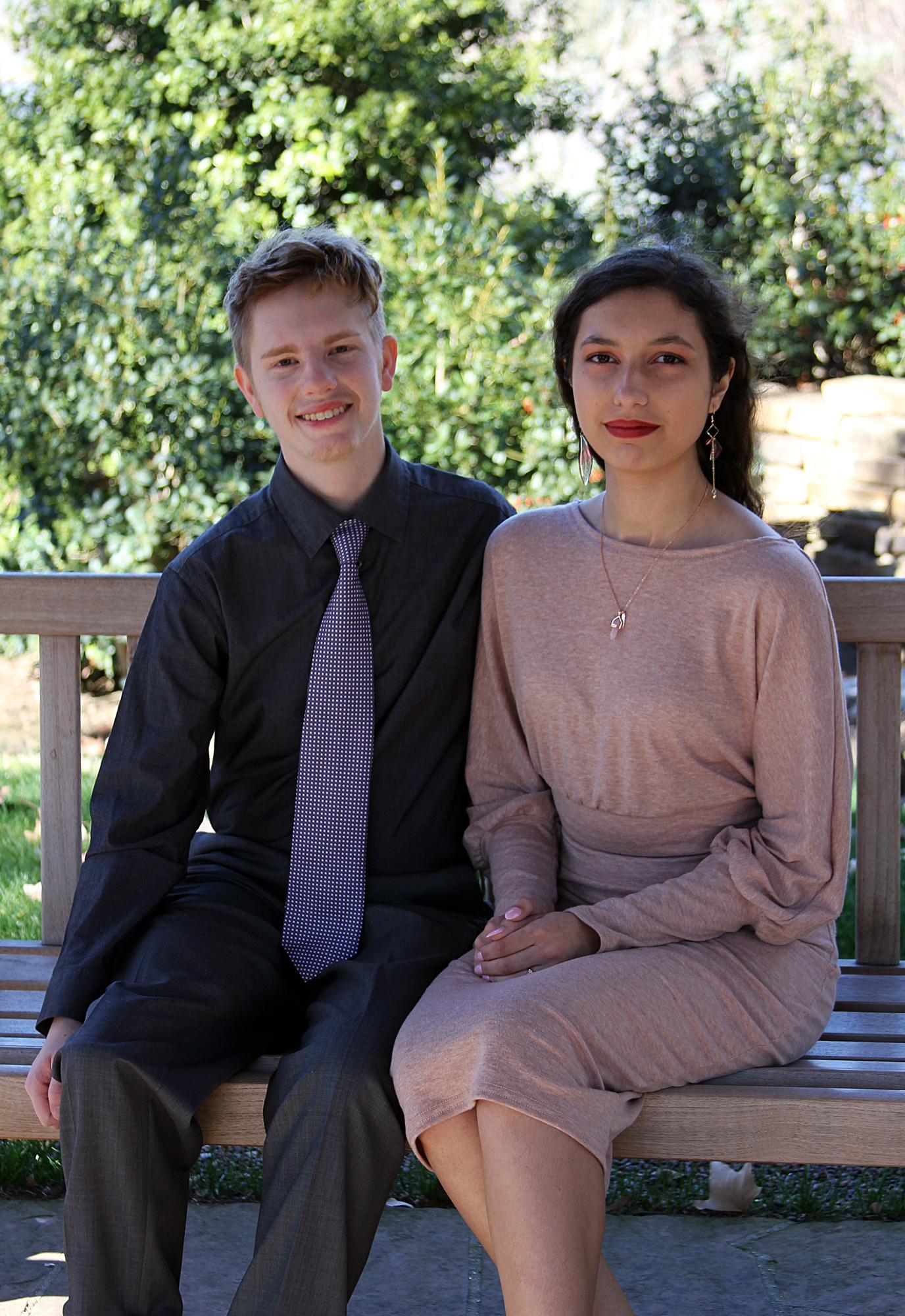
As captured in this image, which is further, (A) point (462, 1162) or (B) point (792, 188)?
(B) point (792, 188)

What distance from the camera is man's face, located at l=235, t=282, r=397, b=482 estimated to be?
233 centimetres

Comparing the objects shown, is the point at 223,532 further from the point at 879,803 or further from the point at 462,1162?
the point at 879,803

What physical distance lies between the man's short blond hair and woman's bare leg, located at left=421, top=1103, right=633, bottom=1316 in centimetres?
129

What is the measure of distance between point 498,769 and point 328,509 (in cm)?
51

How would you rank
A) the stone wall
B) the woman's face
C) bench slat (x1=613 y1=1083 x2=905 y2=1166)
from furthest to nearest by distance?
1. the stone wall
2. the woman's face
3. bench slat (x1=613 y1=1083 x2=905 y2=1166)

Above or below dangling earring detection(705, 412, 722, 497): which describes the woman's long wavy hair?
above

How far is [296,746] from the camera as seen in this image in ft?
7.84

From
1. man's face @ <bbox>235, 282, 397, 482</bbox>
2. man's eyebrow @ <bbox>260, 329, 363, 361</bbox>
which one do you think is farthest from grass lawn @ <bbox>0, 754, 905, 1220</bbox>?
man's eyebrow @ <bbox>260, 329, 363, 361</bbox>

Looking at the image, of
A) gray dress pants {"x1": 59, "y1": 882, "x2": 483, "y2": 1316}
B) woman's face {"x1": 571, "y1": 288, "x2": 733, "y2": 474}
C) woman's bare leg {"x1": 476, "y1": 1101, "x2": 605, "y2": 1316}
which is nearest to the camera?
woman's bare leg {"x1": 476, "y1": 1101, "x2": 605, "y2": 1316}

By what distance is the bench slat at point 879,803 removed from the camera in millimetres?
2637

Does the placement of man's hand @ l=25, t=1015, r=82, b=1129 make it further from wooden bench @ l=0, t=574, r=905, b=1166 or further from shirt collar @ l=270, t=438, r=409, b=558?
shirt collar @ l=270, t=438, r=409, b=558

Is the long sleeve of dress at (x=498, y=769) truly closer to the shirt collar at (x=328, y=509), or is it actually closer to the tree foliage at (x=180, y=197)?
the shirt collar at (x=328, y=509)

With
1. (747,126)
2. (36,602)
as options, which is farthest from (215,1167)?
(747,126)

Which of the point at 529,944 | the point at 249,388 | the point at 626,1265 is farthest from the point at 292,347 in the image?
the point at 626,1265
